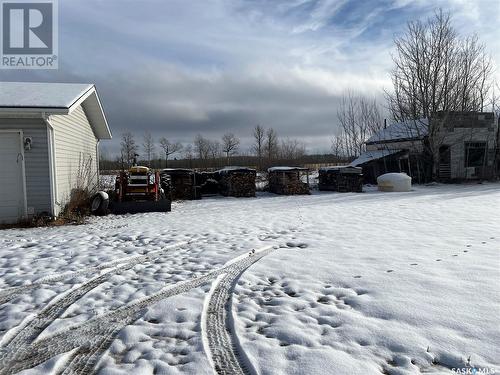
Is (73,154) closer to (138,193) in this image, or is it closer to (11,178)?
(138,193)

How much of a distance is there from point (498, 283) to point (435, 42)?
2336 centimetres

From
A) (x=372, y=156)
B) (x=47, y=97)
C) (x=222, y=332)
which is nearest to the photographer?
(x=222, y=332)

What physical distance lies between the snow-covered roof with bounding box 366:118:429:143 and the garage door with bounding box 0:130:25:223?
71.3ft

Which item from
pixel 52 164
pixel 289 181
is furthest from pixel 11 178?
pixel 289 181

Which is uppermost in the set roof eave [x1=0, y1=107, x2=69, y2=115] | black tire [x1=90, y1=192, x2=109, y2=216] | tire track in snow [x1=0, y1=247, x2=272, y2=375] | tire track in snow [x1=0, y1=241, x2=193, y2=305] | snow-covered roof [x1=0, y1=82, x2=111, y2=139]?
snow-covered roof [x1=0, y1=82, x2=111, y2=139]

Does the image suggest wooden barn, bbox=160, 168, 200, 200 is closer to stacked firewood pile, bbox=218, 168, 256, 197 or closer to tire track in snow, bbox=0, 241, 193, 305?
stacked firewood pile, bbox=218, 168, 256, 197

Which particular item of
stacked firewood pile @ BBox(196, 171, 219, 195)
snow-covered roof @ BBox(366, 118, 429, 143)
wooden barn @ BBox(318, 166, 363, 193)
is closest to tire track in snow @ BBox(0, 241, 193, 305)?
stacked firewood pile @ BBox(196, 171, 219, 195)

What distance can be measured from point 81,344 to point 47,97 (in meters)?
8.84

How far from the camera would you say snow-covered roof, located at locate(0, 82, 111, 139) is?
9.02m

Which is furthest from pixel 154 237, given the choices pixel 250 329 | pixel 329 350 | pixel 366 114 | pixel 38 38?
pixel 366 114

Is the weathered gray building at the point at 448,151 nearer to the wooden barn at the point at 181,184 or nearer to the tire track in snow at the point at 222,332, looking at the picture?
the wooden barn at the point at 181,184

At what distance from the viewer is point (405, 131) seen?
24.4 m

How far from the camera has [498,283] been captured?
4.11 metres

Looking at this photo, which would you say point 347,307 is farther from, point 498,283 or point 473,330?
point 498,283
